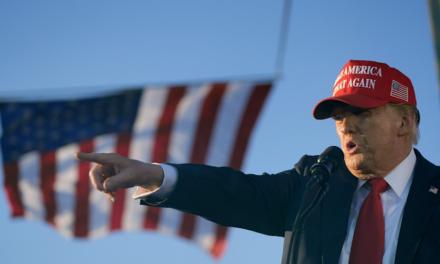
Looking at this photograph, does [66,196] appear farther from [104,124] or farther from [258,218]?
[258,218]

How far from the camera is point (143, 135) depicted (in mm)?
9336

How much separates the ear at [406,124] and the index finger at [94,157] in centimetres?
167

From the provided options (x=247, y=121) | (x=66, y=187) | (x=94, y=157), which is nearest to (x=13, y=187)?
(x=66, y=187)

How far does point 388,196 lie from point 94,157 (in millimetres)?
1571

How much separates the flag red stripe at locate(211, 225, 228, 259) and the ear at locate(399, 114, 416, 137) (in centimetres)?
648

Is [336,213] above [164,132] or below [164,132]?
below

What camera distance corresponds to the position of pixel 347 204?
11.6ft

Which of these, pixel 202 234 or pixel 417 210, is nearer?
pixel 417 210

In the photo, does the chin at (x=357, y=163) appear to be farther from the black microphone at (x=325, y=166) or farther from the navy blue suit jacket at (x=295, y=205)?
the black microphone at (x=325, y=166)

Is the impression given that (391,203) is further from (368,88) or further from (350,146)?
(368,88)

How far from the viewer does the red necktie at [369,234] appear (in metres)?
3.32

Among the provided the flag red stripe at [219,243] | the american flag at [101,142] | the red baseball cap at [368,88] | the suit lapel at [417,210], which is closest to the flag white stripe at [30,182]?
the american flag at [101,142]

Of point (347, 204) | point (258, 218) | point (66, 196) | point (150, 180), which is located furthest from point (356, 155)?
point (66, 196)

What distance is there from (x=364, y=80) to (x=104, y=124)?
5.79 m
